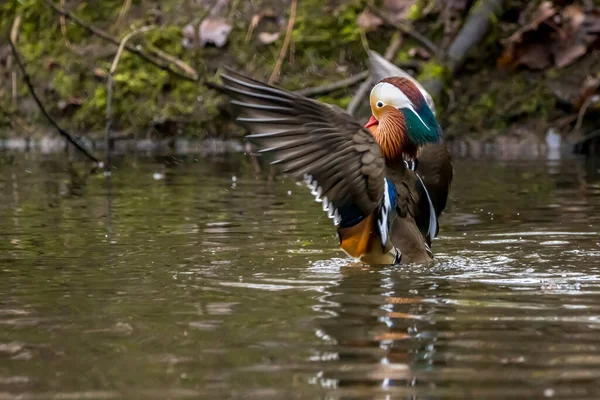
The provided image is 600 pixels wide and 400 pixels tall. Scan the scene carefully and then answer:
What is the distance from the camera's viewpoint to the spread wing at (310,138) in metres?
5.16

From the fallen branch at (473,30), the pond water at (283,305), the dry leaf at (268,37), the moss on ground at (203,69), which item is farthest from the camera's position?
the dry leaf at (268,37)

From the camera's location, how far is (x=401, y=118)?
5406 mm

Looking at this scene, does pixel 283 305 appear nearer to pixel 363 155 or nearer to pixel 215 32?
pixel 363 155

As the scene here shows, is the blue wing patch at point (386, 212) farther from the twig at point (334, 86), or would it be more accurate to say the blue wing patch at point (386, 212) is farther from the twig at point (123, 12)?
the twig at point (123, 12)

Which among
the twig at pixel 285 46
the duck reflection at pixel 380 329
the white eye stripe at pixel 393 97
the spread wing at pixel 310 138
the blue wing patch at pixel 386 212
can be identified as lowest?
the duck reflection at pixel 380 329

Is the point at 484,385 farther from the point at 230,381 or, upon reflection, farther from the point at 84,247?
the point at 84,247

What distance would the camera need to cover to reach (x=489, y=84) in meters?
12.9

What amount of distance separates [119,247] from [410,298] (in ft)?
6.69

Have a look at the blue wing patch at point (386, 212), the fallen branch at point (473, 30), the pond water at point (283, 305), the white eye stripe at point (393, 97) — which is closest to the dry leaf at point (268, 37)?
the fallen branch at point (473, 30)

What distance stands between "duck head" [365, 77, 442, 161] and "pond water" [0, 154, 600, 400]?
0.56 metres

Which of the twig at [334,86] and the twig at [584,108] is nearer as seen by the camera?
the twig at [584,108]

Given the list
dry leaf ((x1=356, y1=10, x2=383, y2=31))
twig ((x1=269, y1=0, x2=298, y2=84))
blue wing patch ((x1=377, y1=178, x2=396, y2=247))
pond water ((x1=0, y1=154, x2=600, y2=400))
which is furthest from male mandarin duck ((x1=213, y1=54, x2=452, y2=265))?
dry leaf ((x1=356, y1=10, x2=383, y2=31))

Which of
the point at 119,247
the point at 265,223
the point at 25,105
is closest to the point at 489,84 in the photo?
the point at 25,105

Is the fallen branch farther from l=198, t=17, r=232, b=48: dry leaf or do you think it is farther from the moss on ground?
l=198, t=17, r=232, b=48: dry leaf
